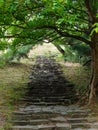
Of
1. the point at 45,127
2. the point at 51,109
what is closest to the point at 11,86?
the point at 51,109

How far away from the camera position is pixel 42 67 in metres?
17.9

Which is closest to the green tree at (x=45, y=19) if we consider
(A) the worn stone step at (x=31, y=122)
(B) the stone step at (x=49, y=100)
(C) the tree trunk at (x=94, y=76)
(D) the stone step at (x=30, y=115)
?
(C) the tree trunk at (x=94, y=76)

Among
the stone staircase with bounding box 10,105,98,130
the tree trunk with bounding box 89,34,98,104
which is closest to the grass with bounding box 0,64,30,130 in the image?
the stone staircase with bounding box 10,105,98,130

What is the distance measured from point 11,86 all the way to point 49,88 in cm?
158

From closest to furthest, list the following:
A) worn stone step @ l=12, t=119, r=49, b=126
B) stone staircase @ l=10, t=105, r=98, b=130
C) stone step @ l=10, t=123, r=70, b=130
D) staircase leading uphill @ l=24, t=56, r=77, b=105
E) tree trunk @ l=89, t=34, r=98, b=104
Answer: stone step @ l=10, t=123, r=70, b=130
stone staircase @ l=10, t=105, r=98, b=130
worn stone step @ l=12, t=119, r=49, b=126
tree trunk @ l=89, t=34, r=98, b=104
staircase leading uphill @ l=24, t=56, r=77, b=105

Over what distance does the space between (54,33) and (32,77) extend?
442cm

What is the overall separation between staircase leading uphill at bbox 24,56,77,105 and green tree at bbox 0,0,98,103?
4.26 ft

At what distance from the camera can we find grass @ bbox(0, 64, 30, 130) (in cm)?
1056

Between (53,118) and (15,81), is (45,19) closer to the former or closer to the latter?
(53,118)

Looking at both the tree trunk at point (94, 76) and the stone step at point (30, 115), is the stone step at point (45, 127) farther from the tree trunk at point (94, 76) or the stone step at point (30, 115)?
the tree trunk at point (94, 76)

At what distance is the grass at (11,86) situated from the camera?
1056 cm

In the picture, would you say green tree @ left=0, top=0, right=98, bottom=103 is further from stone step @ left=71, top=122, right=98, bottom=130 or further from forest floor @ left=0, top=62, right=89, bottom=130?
forest floor @ left=0, top=62, right=89, bottom=130

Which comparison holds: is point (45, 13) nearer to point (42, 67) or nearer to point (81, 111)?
point (81, 111)

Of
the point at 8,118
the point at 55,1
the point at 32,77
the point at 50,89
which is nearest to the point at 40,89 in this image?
the point at 50,89
